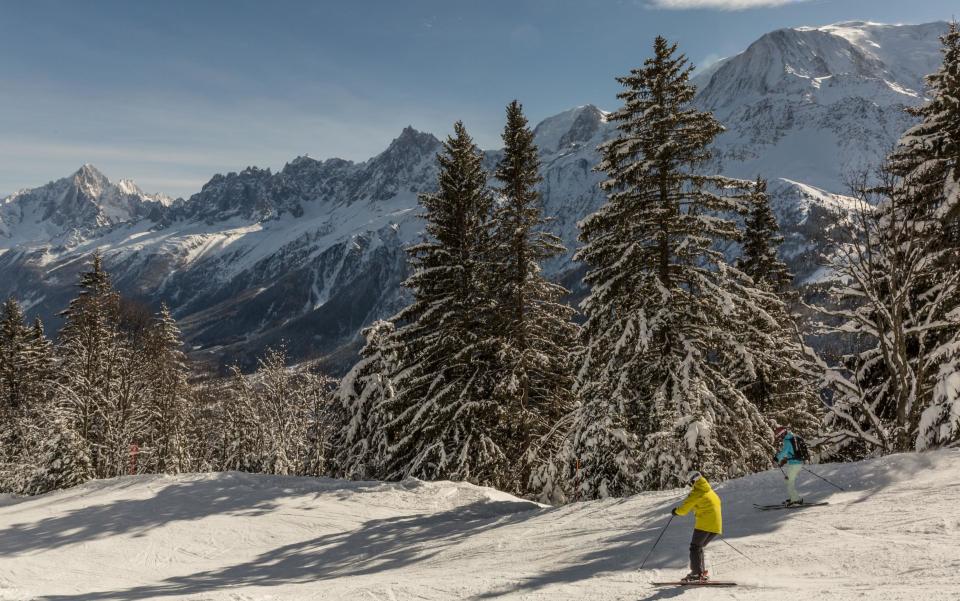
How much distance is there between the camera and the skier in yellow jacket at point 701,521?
27.4 ft

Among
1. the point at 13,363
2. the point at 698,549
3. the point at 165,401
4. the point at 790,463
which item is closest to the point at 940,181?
the point at 790,463

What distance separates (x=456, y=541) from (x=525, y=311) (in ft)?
33.0

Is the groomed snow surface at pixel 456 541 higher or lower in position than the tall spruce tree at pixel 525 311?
lower

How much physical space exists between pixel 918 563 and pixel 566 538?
6.06 m

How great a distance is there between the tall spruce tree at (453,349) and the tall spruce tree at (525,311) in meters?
0.54

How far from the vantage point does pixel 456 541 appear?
1373 cm

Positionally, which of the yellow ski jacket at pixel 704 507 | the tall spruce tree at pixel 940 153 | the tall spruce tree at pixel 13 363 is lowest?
the yellow ski jacket at pixel 704 507

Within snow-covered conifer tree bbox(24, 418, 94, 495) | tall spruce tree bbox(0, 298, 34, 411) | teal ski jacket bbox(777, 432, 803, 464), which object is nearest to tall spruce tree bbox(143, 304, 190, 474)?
tall spruce tree bbox(0, 298, 34, 411)

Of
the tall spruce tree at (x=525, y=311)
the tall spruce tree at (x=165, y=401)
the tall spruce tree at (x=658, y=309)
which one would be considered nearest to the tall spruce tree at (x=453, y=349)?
the tall spruce tree at (x=525, y=311)

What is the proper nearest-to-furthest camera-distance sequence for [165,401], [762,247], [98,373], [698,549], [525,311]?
[698,549] < [525,311] < [762,247] < [98,373] < [165,401]

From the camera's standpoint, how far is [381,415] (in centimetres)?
2423

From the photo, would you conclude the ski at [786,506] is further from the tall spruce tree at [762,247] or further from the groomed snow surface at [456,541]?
the tall spruce tree at [762,247]

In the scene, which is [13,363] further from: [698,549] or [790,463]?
[790,463]

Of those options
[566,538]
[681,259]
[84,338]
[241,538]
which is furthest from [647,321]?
[84,338]
